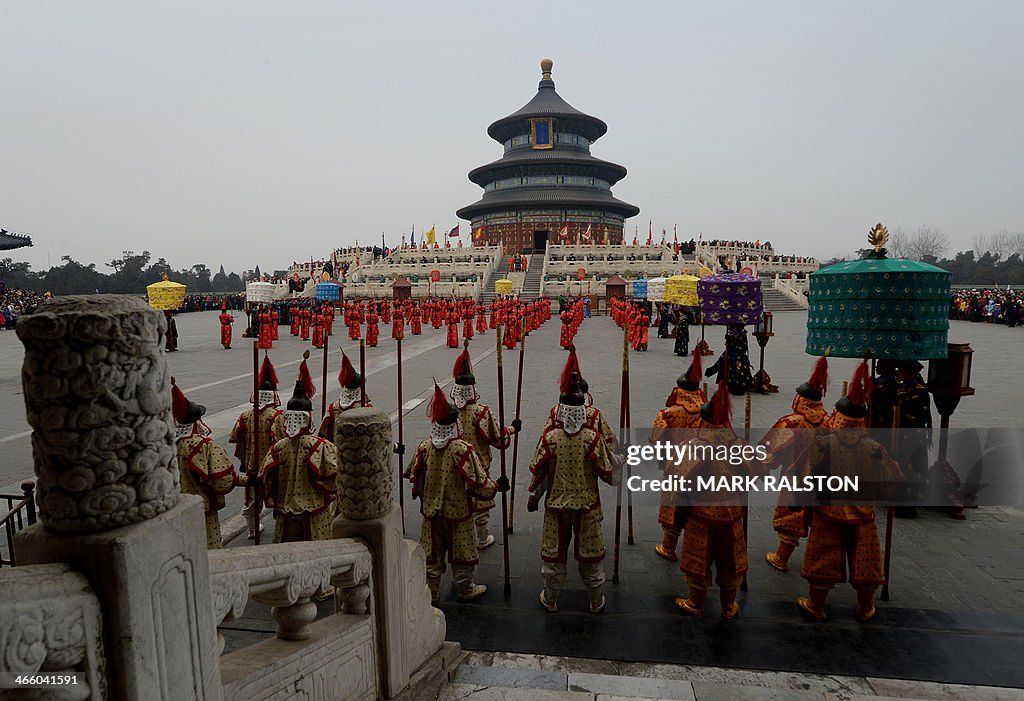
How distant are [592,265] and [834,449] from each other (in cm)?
→ 3262

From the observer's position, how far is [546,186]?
47.8 m

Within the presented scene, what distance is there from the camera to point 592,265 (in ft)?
118

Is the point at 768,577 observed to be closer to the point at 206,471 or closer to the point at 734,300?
the point at 206,471

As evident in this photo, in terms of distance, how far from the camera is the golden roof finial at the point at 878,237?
18.9 feet

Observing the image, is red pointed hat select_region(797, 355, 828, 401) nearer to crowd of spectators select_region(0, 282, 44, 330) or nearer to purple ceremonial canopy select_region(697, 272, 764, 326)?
purple ceremonial canopy select_region(697, 272, 764, 326)

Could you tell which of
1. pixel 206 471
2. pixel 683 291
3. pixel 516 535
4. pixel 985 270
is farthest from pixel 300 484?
pixel 985 270

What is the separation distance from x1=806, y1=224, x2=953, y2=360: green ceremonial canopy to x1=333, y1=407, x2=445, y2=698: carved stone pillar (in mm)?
4509

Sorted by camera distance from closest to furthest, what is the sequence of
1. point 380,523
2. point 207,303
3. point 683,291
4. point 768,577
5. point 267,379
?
1. point 380,523
2. point 768,577
3. point 267,379
4. point 683,291
5. point 207,303

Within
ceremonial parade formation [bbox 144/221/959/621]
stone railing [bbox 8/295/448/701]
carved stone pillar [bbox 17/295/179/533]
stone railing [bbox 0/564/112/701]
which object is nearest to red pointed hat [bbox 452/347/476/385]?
ceremonial parade formation [bbox 144/221/959/621]

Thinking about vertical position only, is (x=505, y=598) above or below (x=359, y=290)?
below

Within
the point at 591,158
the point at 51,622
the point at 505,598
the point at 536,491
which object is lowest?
the point at 505,598

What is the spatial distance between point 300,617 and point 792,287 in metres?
36.8

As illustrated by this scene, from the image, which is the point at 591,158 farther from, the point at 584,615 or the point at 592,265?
the point at 584,615

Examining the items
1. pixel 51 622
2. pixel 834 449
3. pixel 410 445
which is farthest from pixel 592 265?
pixel 51 622
